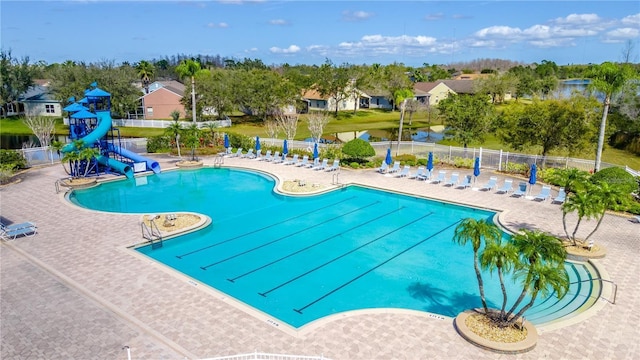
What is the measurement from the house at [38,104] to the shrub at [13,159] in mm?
37424

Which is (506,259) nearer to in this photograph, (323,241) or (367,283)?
(367,283)

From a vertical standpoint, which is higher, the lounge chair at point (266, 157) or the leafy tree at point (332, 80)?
the leafy tree at point (332, 80)

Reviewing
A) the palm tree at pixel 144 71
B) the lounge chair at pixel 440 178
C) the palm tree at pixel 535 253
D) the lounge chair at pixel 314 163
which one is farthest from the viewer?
the palm tree at pixel 144 71

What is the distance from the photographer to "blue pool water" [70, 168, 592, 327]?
12.7 m

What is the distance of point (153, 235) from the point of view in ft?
55.1

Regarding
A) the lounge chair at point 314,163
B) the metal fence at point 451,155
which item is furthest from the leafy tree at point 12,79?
the lounge chair at point 314,163

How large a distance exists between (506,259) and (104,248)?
514 inches

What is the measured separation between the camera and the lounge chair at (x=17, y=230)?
1628 centimetres

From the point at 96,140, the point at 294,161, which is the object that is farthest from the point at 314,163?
the point at 96,140

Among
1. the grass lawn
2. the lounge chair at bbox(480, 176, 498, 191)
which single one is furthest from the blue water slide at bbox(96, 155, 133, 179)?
the lounge chair at bbox(480, 176, 498, 191)

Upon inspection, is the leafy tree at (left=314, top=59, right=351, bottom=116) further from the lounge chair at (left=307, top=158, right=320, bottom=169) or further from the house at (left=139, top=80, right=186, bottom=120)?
the lounge chair at (left=307, top=158, right=320, bottom=169)

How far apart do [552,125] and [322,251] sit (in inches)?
726

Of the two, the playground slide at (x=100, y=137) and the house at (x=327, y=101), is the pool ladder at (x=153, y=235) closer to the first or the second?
the playground slide at (x=100, y=137)

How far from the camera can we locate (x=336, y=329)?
1043cm
